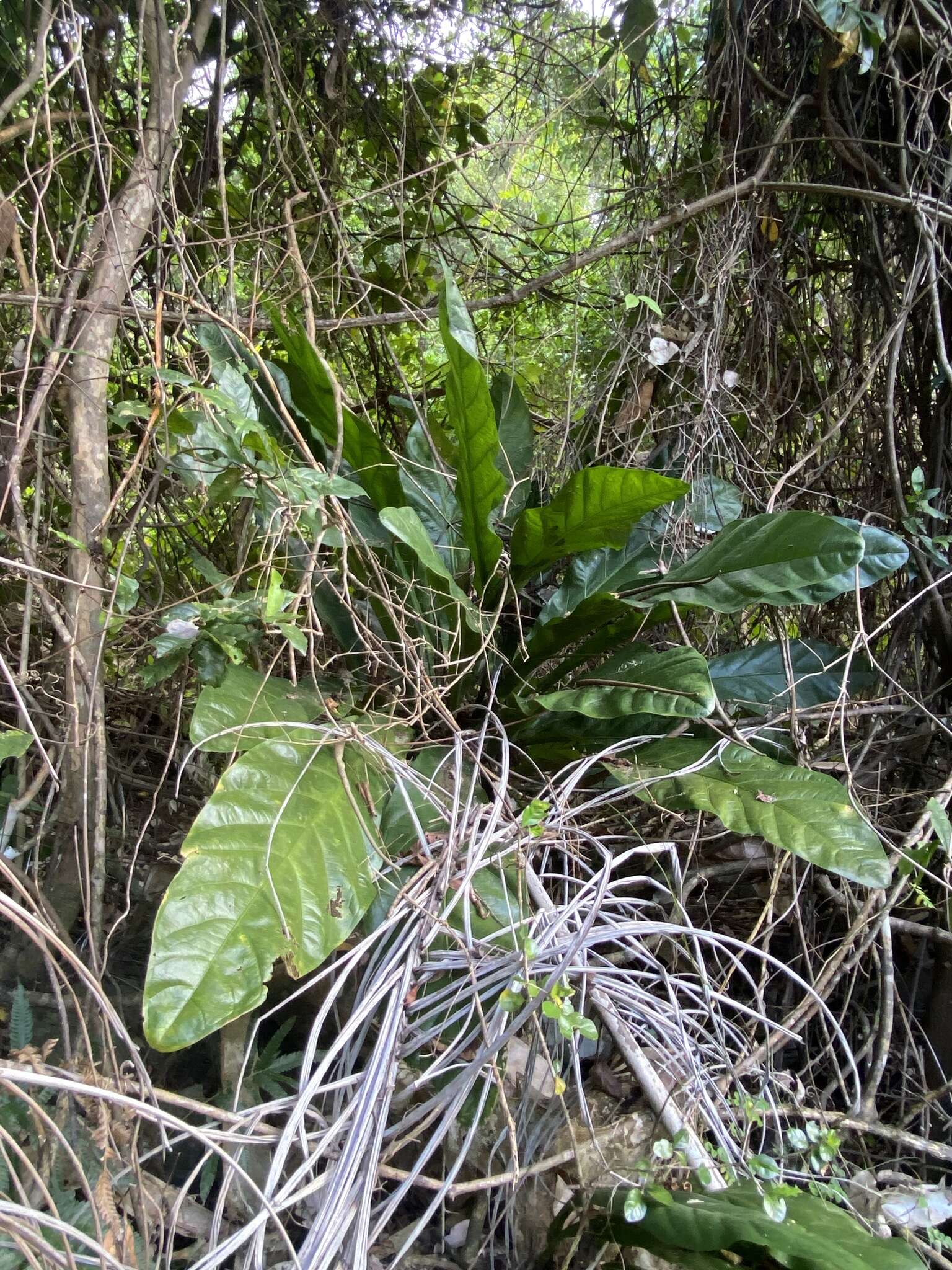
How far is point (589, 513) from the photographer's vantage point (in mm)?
1201

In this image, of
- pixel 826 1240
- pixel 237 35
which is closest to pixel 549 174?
pixel 237 35

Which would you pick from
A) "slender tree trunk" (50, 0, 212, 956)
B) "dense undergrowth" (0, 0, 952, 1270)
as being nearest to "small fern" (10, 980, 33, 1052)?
"dense undergrowth" (0, 0, 952, 1270)

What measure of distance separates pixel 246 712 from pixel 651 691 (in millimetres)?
516

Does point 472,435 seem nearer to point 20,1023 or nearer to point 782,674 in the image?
point 782,674

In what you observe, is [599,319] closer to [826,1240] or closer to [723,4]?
[723,4]

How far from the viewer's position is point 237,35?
147cm

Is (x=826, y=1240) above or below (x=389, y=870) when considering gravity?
below

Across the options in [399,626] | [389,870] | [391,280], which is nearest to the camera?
[389,870]

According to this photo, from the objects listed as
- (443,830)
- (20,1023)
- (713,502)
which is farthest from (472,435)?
(20,1023)

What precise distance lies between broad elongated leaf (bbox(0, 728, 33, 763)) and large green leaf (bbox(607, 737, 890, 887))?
69 cm

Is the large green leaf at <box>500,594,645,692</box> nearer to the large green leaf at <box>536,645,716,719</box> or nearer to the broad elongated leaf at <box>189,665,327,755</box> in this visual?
the large green leaf at <box>536,645,716,719</box>

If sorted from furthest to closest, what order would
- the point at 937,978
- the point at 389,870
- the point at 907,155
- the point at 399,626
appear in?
the point at 907,155
the point at 937,978
the point at 399,626
the point at 389,870

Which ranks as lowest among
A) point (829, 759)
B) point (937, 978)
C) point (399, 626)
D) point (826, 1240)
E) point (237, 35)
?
point (937, 978)

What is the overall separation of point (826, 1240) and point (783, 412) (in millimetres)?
1352
